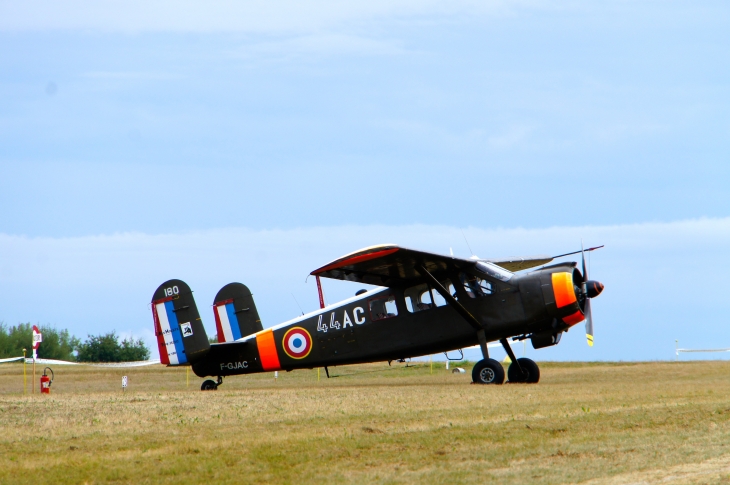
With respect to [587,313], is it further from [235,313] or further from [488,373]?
[235,313]

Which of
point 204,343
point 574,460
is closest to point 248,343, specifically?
point 204,343

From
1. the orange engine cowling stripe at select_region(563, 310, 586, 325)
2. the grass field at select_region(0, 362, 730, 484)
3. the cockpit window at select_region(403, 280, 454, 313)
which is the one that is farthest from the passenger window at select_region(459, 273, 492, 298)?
the grass field at select_region(0, 362, 730, 484)

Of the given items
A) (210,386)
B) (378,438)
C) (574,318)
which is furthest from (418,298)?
(378,438)

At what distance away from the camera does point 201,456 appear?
9727 mm

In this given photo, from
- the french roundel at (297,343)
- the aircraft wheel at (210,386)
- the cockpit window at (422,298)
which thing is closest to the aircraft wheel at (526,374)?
the cockpit window at (422,298)

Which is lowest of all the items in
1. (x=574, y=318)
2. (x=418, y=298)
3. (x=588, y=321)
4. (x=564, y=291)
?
(x=588, y=321)

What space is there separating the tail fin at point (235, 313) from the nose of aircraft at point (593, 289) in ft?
32.3

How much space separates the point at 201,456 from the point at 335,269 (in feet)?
30.7

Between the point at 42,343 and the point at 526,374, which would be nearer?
the point at 526,374

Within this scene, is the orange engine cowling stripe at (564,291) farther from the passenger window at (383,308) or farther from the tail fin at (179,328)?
the tail fin at (179,328)

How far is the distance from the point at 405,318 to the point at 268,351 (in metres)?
4.00

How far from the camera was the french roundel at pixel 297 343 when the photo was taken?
21.5 metres

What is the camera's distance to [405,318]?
798 inches

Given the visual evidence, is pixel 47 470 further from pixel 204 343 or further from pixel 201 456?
pixel 204 343
